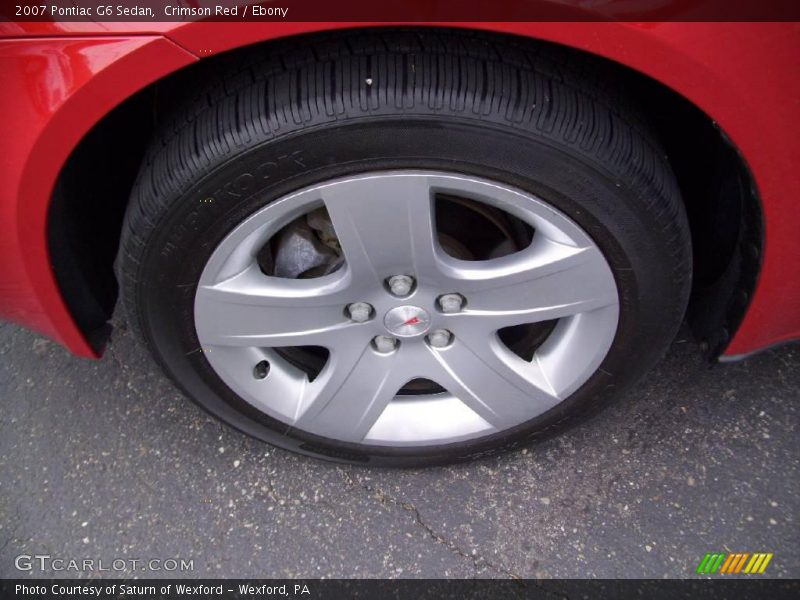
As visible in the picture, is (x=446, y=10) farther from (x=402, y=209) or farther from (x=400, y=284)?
(x=400, y=284)

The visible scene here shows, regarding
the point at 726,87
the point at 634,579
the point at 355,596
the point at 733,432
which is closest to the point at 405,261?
the point at 726,87

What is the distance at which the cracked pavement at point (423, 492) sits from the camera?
1620mm

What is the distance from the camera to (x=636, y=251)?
128 centimetres

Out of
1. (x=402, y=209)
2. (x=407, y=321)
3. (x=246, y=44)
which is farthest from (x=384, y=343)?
(x=246, y=44)

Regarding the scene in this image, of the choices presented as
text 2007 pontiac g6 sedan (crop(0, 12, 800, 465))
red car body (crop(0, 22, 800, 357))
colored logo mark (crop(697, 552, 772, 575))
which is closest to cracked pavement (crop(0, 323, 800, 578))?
colored logo mark (crop(697, 552, 772, 575))

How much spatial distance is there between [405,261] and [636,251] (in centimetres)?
43

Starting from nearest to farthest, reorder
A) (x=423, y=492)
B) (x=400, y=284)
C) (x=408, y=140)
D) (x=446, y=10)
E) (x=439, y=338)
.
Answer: (x=446, y=10), (x=408, y=140), (x=400, y=284), (x=439, y=338), (x=423, y=492)

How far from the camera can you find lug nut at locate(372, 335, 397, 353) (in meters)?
1.52

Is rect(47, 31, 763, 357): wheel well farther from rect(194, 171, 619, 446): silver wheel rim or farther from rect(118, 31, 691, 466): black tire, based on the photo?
rect(194, 171, 619, 446): silver wheel rim

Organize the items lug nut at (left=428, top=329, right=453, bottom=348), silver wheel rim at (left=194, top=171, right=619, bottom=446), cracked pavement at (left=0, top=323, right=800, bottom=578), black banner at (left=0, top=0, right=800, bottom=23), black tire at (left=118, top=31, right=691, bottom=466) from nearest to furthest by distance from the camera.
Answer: black banner at (left=0, top=0, right=800, bottom=23) → black tire at (left=118, top=31, right=691, bottom=466) → silver wheel rim at (left=194, top=171, right=619, bottom=446) → lug nut at (left=428, top=329, right=453, bottom=348) → cracked pavement at (left=0, top=323, right=800, bottom=578)

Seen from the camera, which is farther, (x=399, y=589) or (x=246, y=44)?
(x=399, y=589)

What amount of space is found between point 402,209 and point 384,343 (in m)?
0.39

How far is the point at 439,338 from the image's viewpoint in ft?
4.95

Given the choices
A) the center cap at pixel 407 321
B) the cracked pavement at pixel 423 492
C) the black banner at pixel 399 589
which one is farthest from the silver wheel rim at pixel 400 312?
the black banner at pixel 399 589
